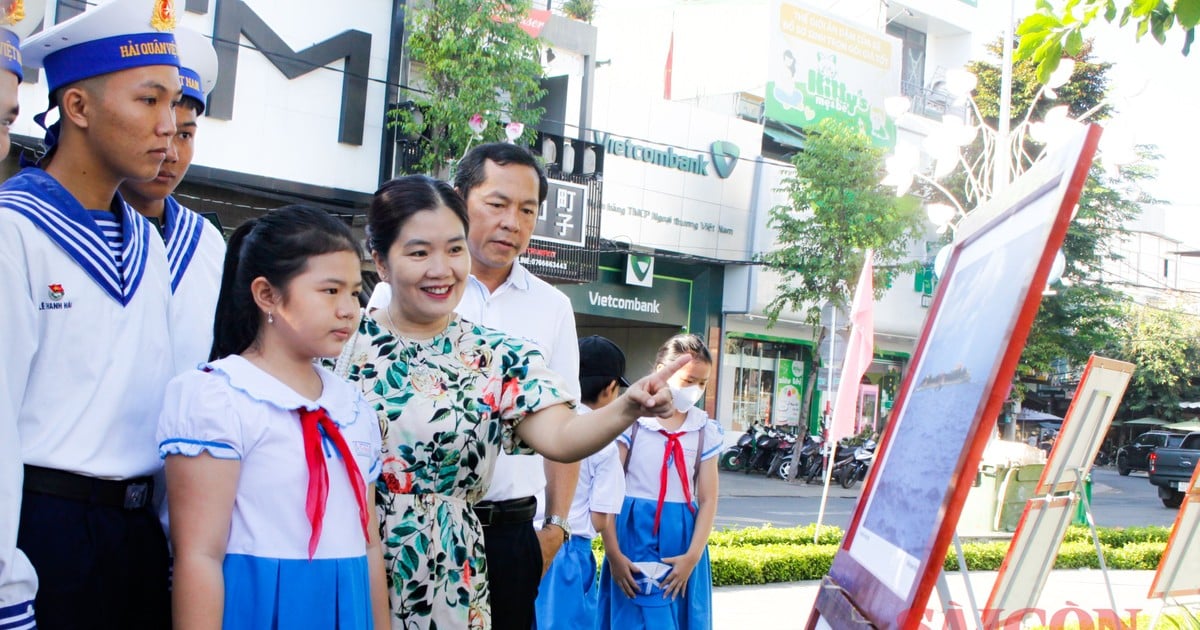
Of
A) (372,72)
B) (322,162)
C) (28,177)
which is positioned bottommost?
Result: (28,177)

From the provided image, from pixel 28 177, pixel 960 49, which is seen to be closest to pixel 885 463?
pixel 28 177

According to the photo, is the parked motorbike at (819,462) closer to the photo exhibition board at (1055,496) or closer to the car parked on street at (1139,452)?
the car parked on street at (1139,452)

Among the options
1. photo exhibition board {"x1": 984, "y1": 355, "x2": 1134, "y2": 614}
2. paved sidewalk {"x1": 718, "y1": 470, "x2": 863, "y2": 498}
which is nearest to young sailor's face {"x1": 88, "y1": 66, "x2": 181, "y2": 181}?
photo exhibition board {"x1": 984, "y1": 355, "x2": 1134, "y2": 614}

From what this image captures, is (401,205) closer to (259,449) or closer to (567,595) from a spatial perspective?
(259,449)

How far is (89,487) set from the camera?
184cm

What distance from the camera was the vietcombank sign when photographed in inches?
789

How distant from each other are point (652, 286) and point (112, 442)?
19.4 m

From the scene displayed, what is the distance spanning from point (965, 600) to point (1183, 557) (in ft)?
8.60

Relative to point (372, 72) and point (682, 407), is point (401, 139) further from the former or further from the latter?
point (682, 407)

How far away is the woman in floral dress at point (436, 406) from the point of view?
2.25 metres

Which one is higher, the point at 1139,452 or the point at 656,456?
the point at 656,456

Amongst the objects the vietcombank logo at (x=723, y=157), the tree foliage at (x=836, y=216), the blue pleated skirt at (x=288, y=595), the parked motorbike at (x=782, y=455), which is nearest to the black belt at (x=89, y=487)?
the blue pleated skirt at (x=288, y=595)

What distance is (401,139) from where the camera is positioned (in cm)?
1506

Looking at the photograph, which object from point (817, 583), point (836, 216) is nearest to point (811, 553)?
point (817, 583)
